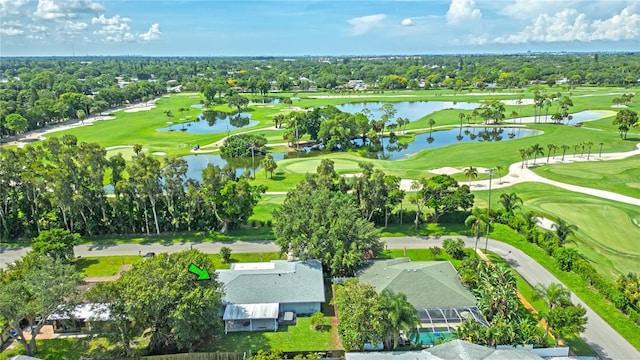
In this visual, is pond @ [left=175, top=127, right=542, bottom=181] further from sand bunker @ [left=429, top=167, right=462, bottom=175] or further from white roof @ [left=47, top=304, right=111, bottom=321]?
white roof @ [left=47, top=304, right=111, bottom=321]

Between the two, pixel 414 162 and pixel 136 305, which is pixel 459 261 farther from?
pixel 414 162

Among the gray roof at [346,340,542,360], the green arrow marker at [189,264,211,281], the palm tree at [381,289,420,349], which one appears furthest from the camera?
the green arrow marker at [189,264,211,281]

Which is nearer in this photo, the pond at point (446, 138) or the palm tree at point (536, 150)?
the palm tree at point (536, 150)

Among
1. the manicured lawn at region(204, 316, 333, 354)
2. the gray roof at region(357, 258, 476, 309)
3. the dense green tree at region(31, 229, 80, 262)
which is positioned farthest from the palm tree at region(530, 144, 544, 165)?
the dense green tree at region(31, 229, 80, 262)

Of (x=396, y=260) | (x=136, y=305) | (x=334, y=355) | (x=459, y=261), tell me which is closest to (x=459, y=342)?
(x=334, y=355)

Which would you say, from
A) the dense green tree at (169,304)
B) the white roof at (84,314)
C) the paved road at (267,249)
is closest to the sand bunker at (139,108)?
the paved road at (267,249)

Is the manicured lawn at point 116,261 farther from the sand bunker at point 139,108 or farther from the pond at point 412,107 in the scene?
the sand bunker at point 139,108

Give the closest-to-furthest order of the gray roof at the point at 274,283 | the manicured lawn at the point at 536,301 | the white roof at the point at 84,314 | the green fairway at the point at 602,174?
the white roof at the point at 84,314
the manicured lawn at the point at 536,301
the gray roof at the point at 274,283
the green fairway at the point at 602,174
